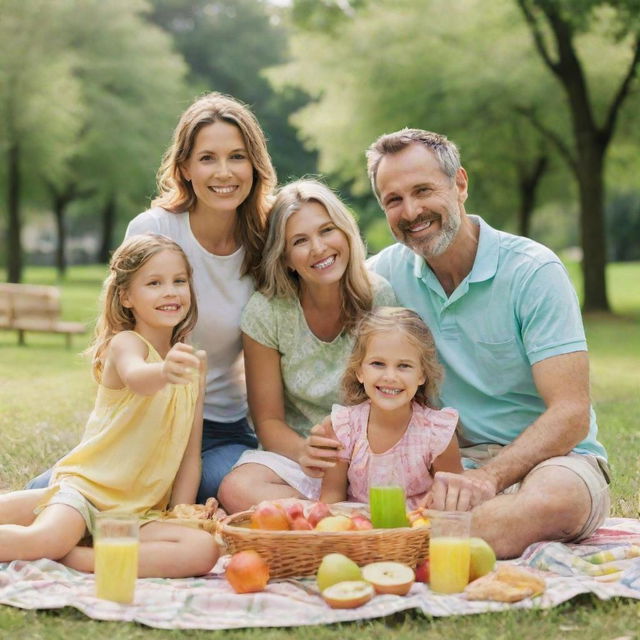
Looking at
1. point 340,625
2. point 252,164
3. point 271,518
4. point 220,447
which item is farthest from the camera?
point 220,447

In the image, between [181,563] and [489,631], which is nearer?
[489,631]

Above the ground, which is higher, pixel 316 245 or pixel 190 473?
pixel 316 245

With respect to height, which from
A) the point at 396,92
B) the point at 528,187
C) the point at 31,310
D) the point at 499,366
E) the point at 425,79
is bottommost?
the point at 31,310

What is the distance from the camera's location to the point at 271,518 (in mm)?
3824

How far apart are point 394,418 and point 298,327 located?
0.66 m

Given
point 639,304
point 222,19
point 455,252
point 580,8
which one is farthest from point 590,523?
point 222,19

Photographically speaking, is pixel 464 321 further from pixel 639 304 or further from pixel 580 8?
pixel 639 304

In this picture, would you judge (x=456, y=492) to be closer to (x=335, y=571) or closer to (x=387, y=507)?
(x=387, y=507)

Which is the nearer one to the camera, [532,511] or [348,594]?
[348,594]

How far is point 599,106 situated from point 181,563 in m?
17.8

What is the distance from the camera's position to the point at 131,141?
93.9 ft

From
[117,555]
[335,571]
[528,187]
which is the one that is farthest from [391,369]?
[528,187]

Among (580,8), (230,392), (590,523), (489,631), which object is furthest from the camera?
(580,8)

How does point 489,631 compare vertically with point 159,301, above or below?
below
